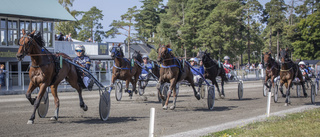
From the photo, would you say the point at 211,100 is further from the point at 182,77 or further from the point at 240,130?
the point at 240,130

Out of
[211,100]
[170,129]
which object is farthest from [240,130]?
[211,100]

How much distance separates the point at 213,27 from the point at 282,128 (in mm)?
37940

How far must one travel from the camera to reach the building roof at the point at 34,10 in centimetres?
2777

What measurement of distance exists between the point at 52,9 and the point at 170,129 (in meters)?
25.8

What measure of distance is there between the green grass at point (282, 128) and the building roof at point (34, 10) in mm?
23254

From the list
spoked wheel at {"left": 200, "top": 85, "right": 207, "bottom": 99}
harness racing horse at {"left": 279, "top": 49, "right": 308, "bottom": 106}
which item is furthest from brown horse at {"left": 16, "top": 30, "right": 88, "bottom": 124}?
harness racing horse at {"left": 279, "top": 49, "right": 308, "bottom": 106}

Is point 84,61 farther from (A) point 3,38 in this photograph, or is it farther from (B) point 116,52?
(A) point 3,38

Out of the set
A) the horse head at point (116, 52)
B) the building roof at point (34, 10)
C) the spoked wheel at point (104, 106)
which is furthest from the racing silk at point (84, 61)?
the building roof at point (34, 10)

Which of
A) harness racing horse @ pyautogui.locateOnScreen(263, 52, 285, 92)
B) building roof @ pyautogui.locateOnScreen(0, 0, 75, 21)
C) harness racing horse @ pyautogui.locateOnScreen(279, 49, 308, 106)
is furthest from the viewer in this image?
building roof @ pyautogui.locateOnScreen(0, 0, 75, 21)

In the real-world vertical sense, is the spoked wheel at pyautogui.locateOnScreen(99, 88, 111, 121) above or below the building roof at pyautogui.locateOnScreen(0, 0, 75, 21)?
below

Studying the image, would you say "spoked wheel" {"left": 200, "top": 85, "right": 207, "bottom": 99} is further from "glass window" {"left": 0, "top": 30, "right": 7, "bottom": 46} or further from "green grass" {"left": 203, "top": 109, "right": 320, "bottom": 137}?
"glass window" {"left": 0, "top": 30, "right": 7, "bottom": 46}

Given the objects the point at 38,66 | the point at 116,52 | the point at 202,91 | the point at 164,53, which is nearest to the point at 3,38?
the point at 116,52

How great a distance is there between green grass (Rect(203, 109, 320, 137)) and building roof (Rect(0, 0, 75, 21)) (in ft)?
76.3

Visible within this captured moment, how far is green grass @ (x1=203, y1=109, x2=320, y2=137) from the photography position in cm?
717
